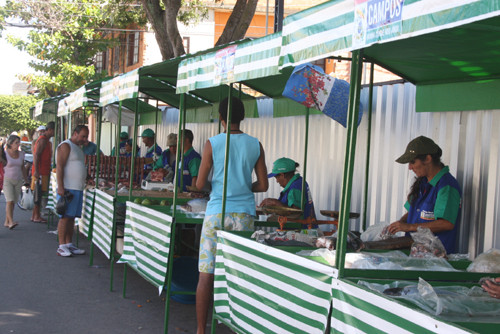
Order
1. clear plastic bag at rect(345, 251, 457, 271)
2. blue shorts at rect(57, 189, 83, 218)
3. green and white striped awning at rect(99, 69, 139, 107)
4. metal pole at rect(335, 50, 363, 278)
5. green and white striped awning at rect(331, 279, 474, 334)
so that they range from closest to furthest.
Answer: green and white striped awning at rect(331, 279, 474, 334) → metal pole at rect(335, 50, 363, 278) → clear plastic bag at rect(345, 251, 457, 271) → green and white striped awning at rect(99, 69, 139, 107) → blue shorts at rect(57, 189, 83, 218)

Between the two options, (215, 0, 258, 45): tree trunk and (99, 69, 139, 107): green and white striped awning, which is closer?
(99, 69, 139, 107): green and white striped awning

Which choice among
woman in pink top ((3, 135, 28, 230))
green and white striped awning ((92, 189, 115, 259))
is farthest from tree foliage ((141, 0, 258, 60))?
green and white striped awning ((92, 189, 115, 259))

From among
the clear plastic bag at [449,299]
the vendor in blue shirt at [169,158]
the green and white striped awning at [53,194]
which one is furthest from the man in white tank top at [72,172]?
the clear plastic bag at [449,299]

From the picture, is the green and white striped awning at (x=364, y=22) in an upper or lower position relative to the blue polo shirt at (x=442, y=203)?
upper

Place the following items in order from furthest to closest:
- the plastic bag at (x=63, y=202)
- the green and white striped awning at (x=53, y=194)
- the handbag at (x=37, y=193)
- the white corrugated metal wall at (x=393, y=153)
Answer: the handbag at (x=37, y=193)
the green and white striped awning at (x=53, y=194)
the plastic bag at (x=63, y=202)
the white corrugated metal wall at (x=393, y=153)

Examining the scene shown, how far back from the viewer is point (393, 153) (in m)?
6.63

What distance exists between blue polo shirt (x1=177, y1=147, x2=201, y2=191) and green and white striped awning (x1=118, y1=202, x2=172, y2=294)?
2081mm

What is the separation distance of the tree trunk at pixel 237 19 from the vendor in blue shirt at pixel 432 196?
913 centimetres

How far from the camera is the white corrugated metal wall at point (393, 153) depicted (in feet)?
17.3

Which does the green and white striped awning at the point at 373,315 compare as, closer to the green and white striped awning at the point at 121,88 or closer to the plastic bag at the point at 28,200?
the green and white striped awning at the point at 121,88

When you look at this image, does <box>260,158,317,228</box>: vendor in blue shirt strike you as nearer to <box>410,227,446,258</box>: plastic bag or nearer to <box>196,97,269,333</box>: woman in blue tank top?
<box>196,97,269,333</box>: woman in blue tank top

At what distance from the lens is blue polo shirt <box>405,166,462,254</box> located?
473 centimetres

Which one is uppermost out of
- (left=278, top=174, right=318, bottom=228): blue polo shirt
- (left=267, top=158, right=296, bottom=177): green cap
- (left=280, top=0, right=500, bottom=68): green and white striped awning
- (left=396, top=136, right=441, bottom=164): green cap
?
(left=280, top=0, right=500, bottom=68): green and white striped awning

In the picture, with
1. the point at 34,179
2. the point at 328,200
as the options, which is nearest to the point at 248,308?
the point at 328,200
